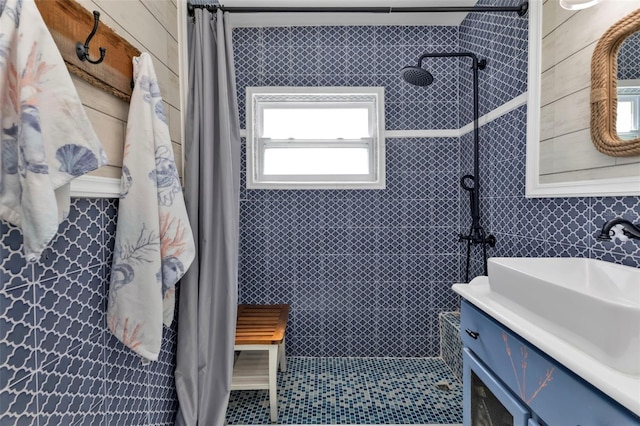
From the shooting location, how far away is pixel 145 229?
42.3 inches

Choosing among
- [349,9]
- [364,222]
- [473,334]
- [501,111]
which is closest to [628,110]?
[501,111]

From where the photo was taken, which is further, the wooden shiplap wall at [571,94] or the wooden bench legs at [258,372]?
the wooden bench legs at [258,372]

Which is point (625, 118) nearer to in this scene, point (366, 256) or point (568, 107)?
point (568, 107)

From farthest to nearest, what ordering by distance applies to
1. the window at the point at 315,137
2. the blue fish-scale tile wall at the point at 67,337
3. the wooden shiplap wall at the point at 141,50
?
the window at the point at 315,137, the wooden shiplap wall at the point at 141,50, the blue fish-scale tile wall at the point at 67,337

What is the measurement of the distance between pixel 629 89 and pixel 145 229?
173 centimetres

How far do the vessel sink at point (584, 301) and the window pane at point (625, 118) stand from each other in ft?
1.55

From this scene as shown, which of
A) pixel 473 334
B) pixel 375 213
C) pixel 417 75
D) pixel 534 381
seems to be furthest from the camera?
pixel 375 213

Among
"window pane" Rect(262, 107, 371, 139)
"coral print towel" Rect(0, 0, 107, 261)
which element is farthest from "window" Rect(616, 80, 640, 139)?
"coral print towel" Rect(0, 0, 107, 261)

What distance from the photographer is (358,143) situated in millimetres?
2473

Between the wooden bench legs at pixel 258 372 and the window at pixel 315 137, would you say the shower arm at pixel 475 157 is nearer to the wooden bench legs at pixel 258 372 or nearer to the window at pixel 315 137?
the window at pixel 315 137

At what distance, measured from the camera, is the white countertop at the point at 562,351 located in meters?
0.60

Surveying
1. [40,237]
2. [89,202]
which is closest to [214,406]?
[89,202]

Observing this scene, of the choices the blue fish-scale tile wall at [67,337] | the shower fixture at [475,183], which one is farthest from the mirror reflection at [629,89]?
the blue fish-scale tile wall at [67,337]

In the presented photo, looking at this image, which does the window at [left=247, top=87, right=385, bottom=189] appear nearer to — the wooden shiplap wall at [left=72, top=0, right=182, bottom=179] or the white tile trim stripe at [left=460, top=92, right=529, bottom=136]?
the white tile trim stripe at [left=460, top=92, right=529, bottom=136]
